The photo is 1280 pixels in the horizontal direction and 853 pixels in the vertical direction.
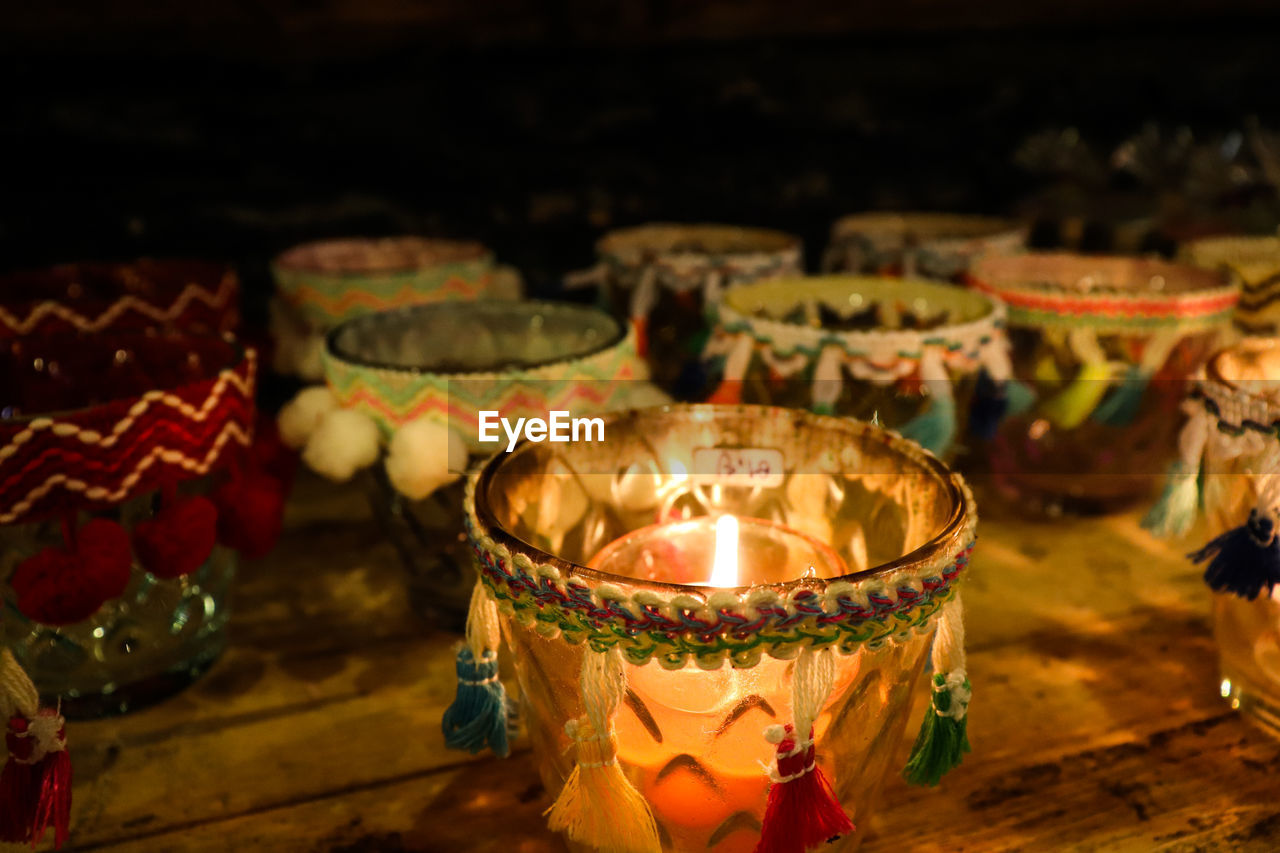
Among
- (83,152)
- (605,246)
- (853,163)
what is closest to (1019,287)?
(605,246)

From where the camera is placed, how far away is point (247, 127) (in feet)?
3.62

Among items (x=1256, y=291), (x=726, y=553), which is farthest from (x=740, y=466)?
(x=1256, y=291)

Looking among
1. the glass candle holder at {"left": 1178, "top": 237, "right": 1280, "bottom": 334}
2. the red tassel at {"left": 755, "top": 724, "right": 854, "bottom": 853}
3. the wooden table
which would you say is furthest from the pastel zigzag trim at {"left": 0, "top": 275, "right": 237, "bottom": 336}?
the glass candle holder at {"left": 1178, "top": 237, "right": 1280, "bottom": 334}

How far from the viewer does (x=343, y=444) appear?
2.04ft

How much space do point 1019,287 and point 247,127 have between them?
93 cm

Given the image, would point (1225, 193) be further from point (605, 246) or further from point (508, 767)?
point (508, 767)

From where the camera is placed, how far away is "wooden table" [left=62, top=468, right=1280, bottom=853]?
522 millimetres

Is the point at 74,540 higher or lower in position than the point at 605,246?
lower

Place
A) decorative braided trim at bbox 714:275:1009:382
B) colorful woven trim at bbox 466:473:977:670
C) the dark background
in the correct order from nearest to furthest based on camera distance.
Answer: colorful woven trim at bbox 466:473:977:670, decorative braided trim at bbox 714:275:1009:382, the dark background

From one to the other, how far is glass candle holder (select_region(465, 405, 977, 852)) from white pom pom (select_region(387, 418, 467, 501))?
11 centimetres

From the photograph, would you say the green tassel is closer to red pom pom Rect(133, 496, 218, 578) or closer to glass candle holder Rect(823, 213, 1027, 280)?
red pom pom Rect(133, 496, 218, 578)

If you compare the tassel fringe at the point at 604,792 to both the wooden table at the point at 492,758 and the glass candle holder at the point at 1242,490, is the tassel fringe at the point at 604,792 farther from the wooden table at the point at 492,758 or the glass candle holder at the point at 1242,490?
the glass candle holder at the point at 1242,490

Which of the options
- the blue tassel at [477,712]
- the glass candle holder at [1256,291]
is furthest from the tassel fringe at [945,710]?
the glass candle holder at [1256,291]

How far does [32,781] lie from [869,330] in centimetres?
63
